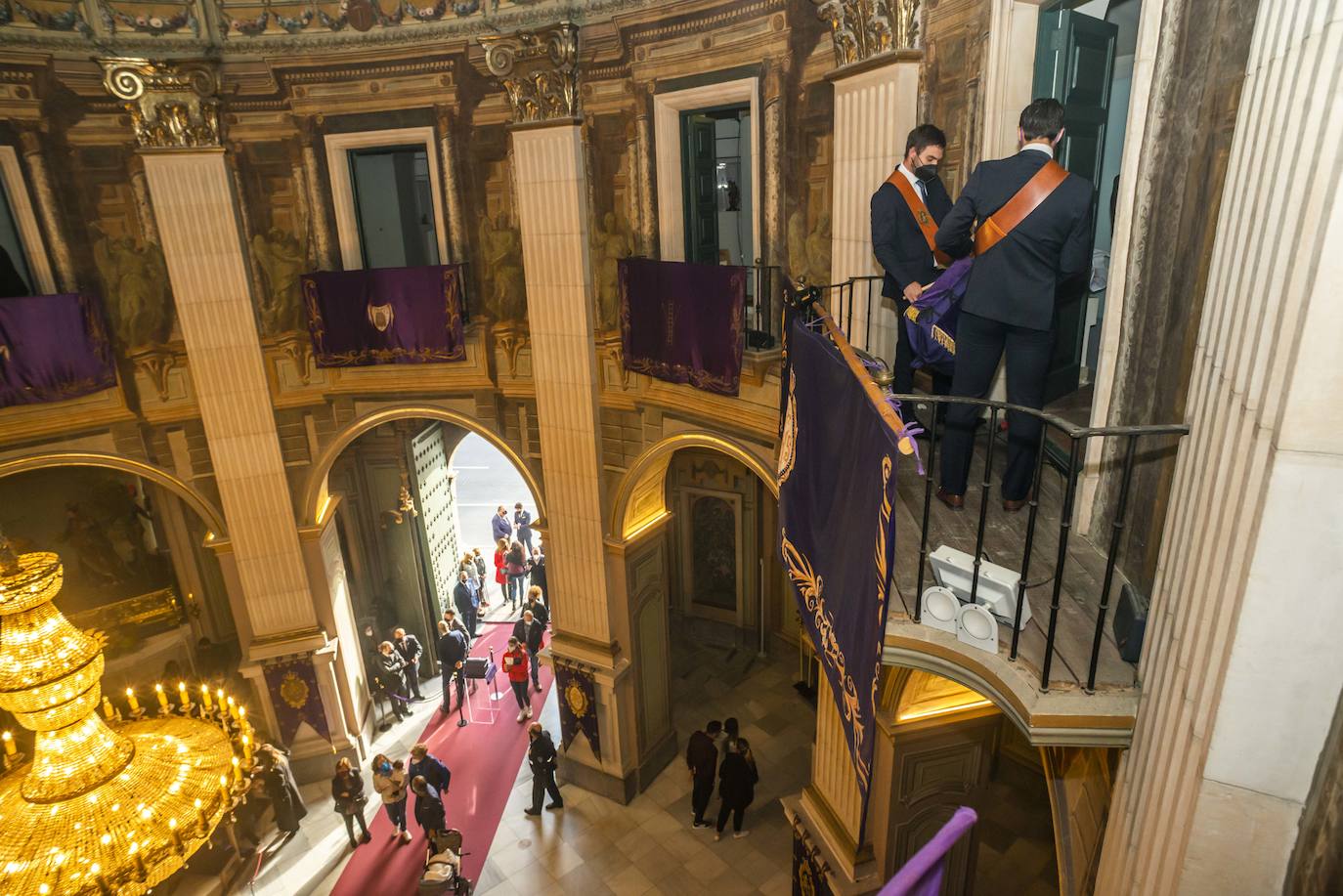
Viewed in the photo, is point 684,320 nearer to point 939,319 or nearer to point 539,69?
point 539,69

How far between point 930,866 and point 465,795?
10.1m

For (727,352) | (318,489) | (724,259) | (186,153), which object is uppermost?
(186,153)

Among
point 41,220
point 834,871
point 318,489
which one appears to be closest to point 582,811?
point 834,871

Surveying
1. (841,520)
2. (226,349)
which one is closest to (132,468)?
(226,349)

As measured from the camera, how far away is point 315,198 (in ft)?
32.7

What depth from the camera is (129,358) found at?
9.89 metres

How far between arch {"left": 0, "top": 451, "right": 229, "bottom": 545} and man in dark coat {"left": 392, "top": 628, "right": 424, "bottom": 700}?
305cm

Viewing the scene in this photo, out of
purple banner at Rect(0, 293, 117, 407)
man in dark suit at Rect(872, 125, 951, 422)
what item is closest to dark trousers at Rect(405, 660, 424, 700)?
purple banner at Rect(0, 293, 117, 407)

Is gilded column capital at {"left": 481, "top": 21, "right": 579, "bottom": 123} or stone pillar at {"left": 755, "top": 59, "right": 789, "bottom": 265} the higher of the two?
gilded column capital at {"left": 481, "top": 21, "right": 579, "bottom": 123}

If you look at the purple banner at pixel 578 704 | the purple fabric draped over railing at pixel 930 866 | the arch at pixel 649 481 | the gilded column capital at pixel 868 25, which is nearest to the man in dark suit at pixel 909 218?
the gilded column capital at pixel 868 25

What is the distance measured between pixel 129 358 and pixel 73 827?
7.28 meters

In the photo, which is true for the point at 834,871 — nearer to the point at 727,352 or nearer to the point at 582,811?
the point at 582,811

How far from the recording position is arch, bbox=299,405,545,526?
10.3 meters

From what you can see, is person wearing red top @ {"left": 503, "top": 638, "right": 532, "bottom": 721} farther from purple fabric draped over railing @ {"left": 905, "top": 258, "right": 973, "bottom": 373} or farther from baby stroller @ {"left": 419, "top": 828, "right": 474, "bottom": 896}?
purple fabric draped over railing @ {"left": 905, "top": 258, "right": 973, "bottom": 373}
